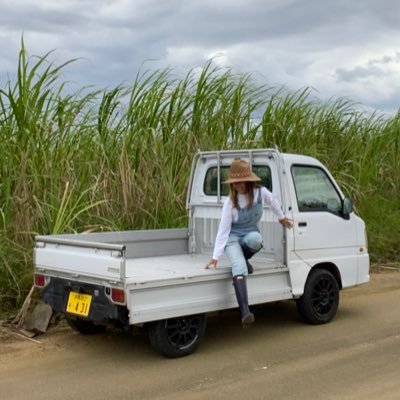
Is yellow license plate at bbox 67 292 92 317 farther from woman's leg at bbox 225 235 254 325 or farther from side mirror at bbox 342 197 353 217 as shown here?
side mirror at bbox 342 197 353 217

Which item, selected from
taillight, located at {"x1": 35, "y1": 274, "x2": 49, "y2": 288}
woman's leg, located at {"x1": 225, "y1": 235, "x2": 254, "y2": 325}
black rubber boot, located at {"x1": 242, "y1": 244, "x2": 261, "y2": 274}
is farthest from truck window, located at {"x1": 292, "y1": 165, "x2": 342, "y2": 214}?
taillight, located at {"x1": 35, "y1": 274, "x2": 49, "y2": 288}

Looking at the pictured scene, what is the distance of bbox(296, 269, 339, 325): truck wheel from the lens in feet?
23.1

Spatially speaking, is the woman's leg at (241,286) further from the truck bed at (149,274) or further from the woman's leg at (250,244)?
the woman's leg at (250,244)

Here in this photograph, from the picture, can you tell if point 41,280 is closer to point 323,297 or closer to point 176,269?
point 176,269

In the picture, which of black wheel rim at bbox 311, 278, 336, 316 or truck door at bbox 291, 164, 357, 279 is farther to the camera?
black wheel rim at bbox 311, 278, 336, 316

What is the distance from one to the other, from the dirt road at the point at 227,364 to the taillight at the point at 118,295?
23.7 inches

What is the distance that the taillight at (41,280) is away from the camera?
6320mm

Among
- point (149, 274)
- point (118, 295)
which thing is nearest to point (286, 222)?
point (149, 274)

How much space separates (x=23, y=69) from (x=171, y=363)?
158 inches

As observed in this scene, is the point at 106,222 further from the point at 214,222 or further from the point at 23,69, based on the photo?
the point at 23,69

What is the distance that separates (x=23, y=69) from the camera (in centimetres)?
793

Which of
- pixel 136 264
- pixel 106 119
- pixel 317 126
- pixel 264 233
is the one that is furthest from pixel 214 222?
pixel 317 126

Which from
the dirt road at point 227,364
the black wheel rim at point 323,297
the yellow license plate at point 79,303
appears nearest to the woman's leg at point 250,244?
the dirt road at point 227,364

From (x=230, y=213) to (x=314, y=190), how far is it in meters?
1.26
